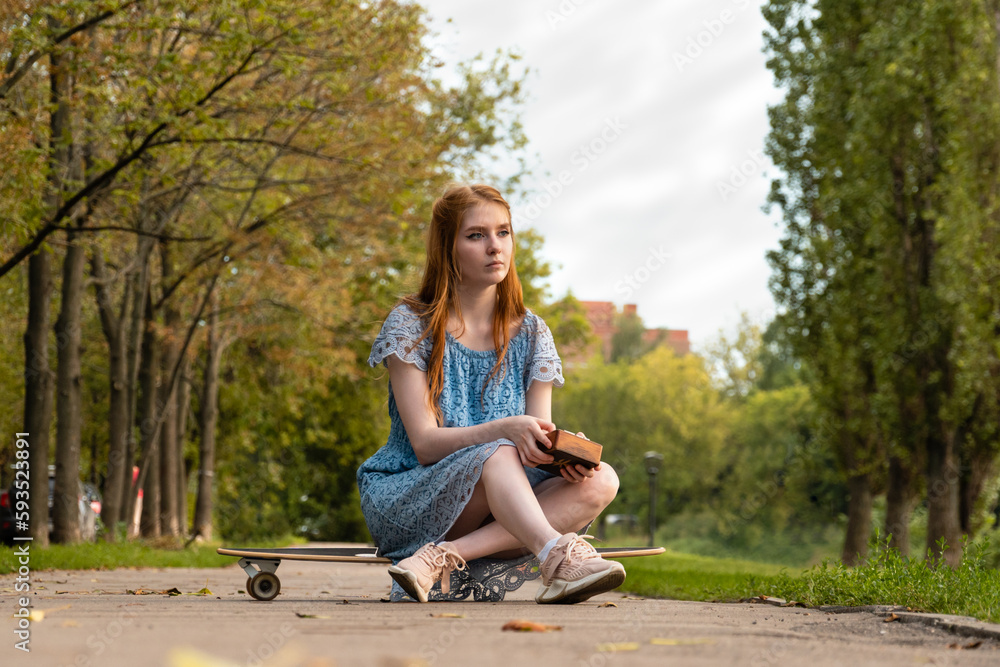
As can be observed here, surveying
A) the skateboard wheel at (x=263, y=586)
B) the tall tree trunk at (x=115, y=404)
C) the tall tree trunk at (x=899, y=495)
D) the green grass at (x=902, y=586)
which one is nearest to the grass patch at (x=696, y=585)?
the green grass at (x=902, y=586)

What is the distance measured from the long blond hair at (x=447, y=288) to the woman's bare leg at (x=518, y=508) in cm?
48

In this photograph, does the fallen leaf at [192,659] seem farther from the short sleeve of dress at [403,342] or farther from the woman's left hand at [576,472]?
the short sleeve of dress at [403,342]

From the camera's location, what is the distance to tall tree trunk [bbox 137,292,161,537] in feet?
49.3

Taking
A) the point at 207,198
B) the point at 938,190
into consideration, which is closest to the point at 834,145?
the point at 938,190

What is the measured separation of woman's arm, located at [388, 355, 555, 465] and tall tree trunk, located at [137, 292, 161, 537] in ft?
38.0

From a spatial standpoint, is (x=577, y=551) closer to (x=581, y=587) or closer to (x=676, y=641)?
(x=581, y=587)

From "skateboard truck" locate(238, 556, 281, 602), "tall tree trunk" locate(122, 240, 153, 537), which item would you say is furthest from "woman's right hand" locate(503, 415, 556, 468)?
→ "tall tree trunk" locate(122, 240, 153, 537)

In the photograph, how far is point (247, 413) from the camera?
24578 millimetres

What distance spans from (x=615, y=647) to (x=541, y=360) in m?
2.35

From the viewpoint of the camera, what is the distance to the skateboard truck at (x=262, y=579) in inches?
174

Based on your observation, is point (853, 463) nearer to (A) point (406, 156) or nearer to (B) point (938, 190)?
(B) point (938, 190)

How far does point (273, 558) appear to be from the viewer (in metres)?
4.31

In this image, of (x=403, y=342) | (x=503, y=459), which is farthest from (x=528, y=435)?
(x=403, y=342)

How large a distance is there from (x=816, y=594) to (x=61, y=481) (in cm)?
900
